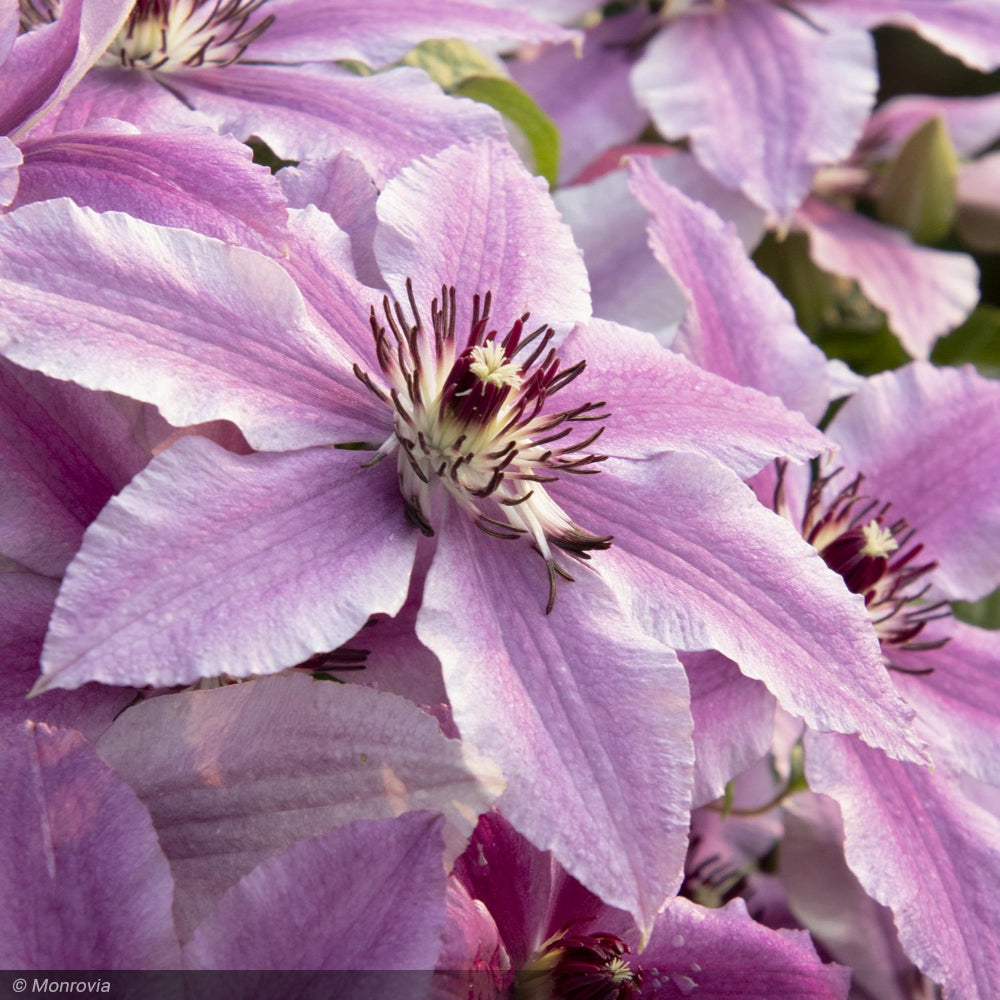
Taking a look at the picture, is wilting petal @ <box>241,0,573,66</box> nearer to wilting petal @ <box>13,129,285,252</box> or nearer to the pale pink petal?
wilting petal @ <box>13,129,285,252</box>

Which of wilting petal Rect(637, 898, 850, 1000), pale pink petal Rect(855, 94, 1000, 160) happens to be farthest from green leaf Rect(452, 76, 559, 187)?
wilting petal Rect(637, 898, 850, 1000)

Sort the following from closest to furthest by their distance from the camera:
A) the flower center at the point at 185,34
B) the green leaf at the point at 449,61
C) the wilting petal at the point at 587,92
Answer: the flower center at the point at 185,34
the green leaf at the point at 449,61
the wilting petal at the point at 587,92

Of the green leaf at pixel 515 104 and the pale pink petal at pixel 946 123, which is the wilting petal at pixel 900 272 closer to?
the pale pink petal at pixel 946 123

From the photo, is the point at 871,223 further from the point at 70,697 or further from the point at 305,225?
the point at 70,697

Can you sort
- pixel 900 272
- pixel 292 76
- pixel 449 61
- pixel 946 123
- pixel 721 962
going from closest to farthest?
pixel 721 962, pixel 292 76, pixel 449 61, pixel 900 272, pixel 946 123

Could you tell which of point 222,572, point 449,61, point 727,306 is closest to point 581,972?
point 222,572

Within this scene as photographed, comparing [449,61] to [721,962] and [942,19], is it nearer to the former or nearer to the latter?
[942,19]

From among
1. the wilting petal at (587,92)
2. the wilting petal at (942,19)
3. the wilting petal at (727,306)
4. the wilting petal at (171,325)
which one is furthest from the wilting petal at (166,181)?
the wilting petal at (942,19)
